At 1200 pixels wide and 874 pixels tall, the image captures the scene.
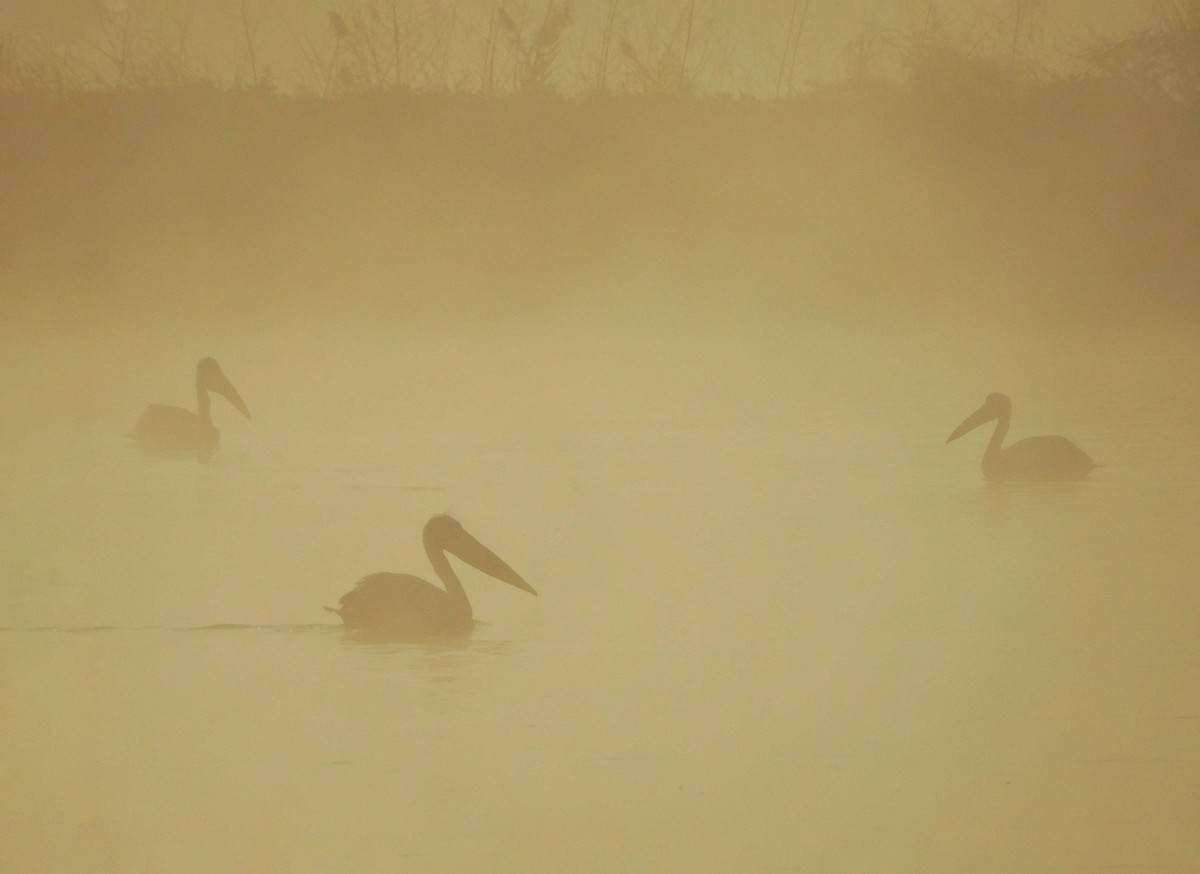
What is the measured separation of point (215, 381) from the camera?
9.34m

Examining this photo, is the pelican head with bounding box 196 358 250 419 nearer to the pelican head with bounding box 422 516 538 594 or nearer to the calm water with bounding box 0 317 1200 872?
the calm water with bounding box 0 317 1200 872

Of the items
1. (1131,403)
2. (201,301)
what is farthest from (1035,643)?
(201,301)

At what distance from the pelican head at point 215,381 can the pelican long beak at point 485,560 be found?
408 cm

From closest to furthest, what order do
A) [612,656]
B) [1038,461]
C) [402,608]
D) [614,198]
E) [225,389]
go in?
[612,656], [402,608], [1038,461], [225,389], [614,198]

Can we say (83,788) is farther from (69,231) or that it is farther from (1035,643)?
(69,231)

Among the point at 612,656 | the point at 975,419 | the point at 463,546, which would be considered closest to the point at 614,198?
the point at 975,419

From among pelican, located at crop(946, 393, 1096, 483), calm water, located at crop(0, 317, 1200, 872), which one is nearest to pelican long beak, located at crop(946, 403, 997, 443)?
calm water, located at crop(0, 317, 1200, 872)

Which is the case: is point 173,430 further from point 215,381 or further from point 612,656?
point 612,656

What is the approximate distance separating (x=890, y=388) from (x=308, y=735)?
24.0 feet

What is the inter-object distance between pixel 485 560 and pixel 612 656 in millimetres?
800

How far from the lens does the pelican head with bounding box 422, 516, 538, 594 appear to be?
5.35 meters

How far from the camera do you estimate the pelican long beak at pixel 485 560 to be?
210 inches

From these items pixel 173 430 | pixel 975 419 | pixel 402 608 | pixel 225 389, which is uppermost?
pixel 225 389

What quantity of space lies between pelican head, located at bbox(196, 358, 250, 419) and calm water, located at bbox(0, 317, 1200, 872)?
0.60 feet
